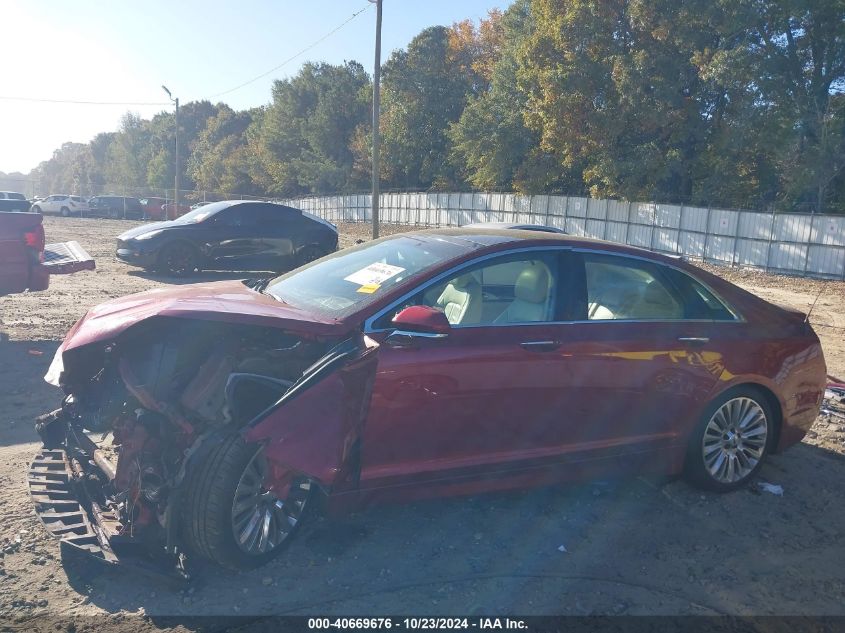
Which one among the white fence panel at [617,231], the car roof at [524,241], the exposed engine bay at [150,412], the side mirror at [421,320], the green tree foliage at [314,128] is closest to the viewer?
the exposed engine bay at [150,412]

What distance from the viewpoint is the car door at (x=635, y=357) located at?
4211 millimetres

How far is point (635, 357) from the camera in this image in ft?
14.2

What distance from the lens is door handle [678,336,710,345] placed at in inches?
178

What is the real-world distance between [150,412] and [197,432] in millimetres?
277

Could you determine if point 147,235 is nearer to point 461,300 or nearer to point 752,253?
point 461,300

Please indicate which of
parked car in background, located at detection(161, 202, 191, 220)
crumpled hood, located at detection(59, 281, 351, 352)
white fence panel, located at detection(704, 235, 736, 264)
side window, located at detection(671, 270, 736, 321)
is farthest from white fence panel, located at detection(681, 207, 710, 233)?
parked car in background, located at detection(161, 202, 191, 220)

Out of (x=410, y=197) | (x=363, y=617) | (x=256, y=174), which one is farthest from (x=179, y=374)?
(x=256, y=174)

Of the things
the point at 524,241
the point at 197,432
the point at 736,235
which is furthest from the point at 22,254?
the point at 736,235

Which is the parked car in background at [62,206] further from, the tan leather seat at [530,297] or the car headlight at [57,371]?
the tan leather seat at [530,297]

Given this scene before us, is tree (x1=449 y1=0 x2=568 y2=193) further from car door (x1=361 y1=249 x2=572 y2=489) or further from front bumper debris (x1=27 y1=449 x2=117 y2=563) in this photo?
front bumper debris (x1=27 y1=449 x2=117 y2=563)

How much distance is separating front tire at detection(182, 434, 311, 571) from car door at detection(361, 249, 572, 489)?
51 centimetres

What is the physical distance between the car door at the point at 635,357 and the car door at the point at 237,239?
435 inches

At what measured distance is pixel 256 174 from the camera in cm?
6738

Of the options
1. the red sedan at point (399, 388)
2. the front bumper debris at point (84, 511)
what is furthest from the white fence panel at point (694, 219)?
the front bumper debris at point (84, 511)
